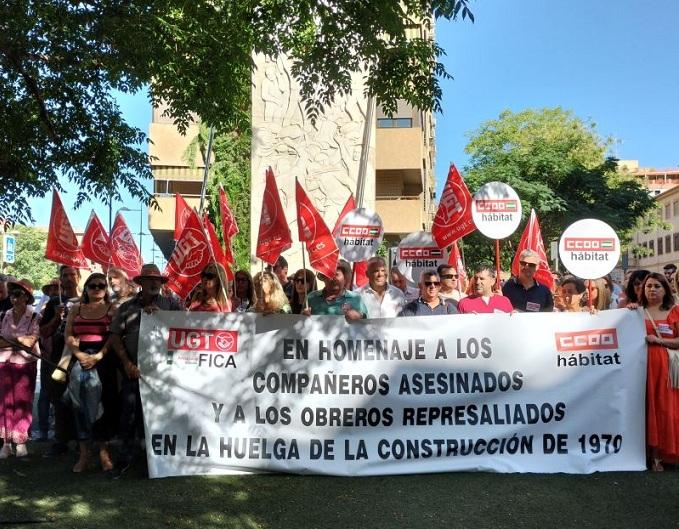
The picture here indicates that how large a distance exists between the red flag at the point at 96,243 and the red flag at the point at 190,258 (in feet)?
9.81

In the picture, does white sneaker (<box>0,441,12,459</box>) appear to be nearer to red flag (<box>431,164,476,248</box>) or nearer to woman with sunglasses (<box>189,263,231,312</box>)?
woman with sunglasses (<box>189,263,231,312</box>)

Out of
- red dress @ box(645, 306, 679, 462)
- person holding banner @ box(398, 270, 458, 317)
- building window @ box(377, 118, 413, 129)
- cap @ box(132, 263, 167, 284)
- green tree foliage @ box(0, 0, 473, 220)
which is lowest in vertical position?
red dress @ box(645, 306, 679, 462)

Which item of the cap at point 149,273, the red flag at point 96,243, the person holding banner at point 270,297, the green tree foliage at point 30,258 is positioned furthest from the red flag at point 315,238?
the green tree foliage at point 30,258

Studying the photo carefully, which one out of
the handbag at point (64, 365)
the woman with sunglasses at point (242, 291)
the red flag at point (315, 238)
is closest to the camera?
the handbag at point (64, 365)

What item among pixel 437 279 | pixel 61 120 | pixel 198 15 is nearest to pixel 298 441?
pixel 437 279

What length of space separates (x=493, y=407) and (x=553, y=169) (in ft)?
83.2

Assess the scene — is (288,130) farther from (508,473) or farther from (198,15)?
(508,473)

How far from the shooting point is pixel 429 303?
6.85 metres

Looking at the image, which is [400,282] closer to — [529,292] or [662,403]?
[529,292]

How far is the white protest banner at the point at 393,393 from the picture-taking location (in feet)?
19.6

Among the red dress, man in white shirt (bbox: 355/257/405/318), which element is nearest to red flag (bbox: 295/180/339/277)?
man in white shirt (bbox: 355/257/405/318)

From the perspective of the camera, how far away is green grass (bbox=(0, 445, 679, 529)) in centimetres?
485

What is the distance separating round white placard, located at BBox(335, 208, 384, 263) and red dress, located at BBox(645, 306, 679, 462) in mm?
3649

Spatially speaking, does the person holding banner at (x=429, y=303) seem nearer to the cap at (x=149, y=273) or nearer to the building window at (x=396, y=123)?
the cap at (x=149, y=273)
